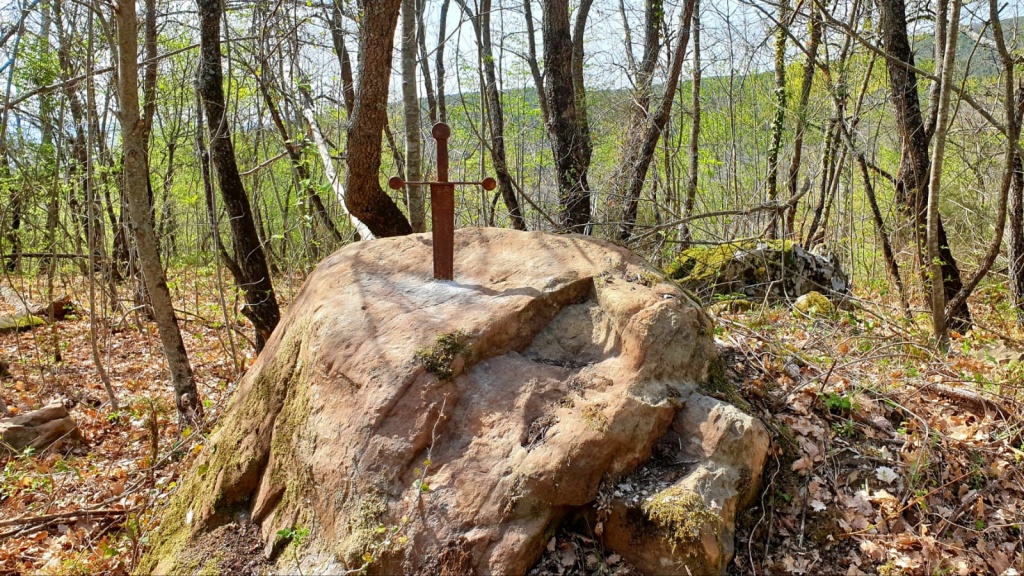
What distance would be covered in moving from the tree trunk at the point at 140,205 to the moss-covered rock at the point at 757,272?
5.04 m

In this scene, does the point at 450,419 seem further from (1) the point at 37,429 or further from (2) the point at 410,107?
(1) the point at 37,429

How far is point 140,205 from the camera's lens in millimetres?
4559

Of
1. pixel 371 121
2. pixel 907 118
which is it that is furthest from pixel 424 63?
pixel 907 118

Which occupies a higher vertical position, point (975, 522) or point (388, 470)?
point (388, 470)

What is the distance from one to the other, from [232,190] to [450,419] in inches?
193

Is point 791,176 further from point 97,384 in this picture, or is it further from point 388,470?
point 97,384

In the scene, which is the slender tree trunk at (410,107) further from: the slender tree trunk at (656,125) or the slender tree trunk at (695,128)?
the slender tree trunk at (695,128)

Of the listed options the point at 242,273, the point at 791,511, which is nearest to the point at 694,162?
the point at 242,273

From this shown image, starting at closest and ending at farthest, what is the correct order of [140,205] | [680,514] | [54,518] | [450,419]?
[680,514], [450,419], [54,518], [140,205]

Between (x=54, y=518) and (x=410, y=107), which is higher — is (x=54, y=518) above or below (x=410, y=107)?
below

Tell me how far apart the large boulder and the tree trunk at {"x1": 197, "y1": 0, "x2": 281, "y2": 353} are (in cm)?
334

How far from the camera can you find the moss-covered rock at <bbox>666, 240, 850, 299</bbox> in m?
6.53

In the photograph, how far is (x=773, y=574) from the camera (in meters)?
2.42

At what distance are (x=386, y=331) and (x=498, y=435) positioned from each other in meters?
0.77
